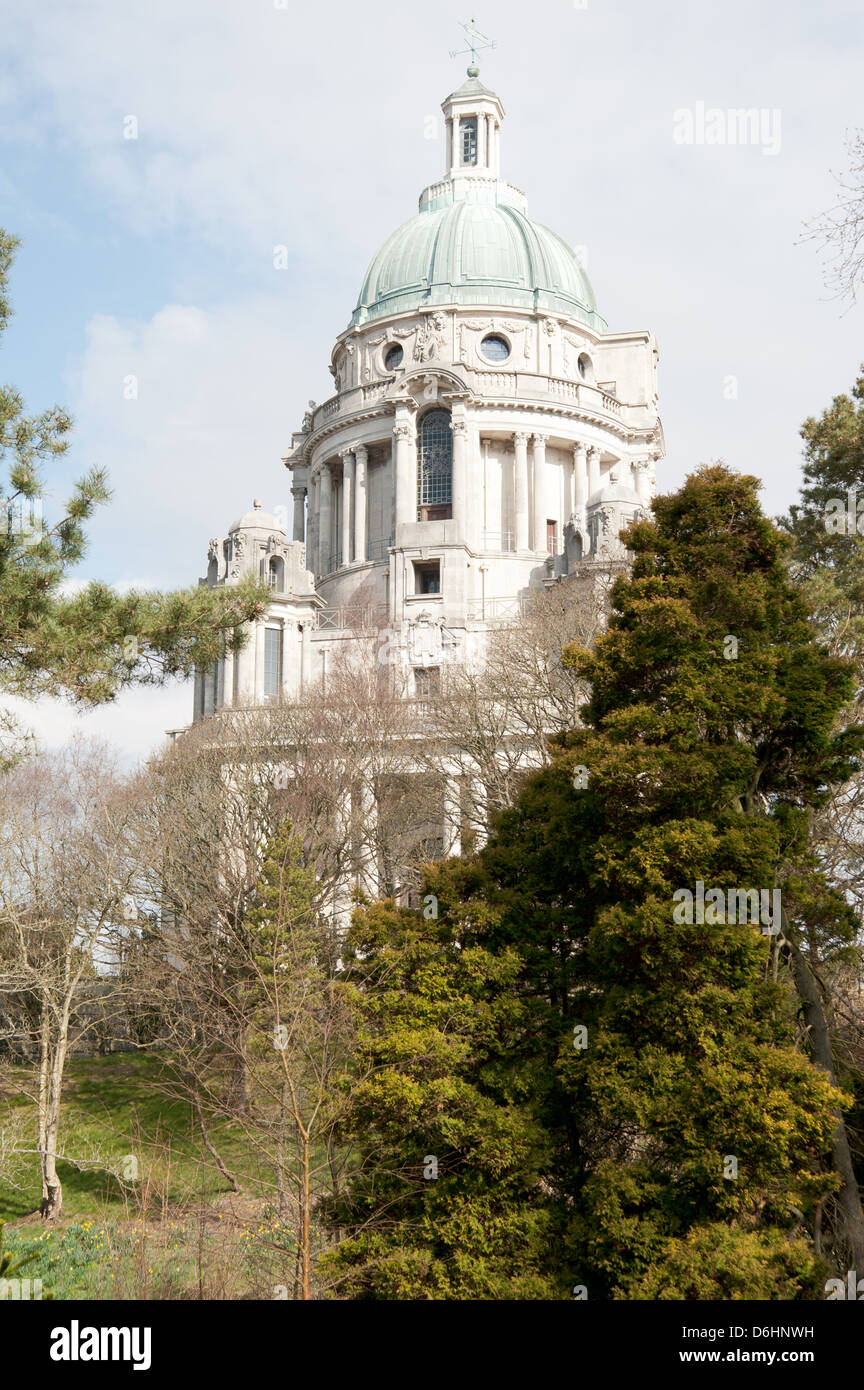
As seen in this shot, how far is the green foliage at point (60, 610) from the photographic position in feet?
53.5

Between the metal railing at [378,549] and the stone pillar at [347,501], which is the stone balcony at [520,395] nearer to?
the stone pillar at [347,501]

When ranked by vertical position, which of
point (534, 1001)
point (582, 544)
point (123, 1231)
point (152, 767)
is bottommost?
point (123, 1231)

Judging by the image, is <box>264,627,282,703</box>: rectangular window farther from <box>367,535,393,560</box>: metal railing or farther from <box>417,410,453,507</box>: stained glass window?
<box>417,410,453,507</box>: stained glass window

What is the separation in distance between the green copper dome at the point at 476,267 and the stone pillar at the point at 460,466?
318 inches

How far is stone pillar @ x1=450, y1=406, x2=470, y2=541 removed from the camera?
60.5 m

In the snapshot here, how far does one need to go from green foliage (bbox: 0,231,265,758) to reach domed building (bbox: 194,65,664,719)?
33241 millimetres

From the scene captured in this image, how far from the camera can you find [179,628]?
56.0 feet

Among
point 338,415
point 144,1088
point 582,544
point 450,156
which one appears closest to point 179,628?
point 144,1088

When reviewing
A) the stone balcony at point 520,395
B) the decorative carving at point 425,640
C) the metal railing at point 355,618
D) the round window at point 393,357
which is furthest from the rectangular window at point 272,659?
the round window at point 393,357

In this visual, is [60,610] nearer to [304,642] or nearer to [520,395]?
[304,642]

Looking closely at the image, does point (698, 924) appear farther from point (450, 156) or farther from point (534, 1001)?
point (450, 156)

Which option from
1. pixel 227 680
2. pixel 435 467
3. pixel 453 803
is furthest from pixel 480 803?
pixel 435 467

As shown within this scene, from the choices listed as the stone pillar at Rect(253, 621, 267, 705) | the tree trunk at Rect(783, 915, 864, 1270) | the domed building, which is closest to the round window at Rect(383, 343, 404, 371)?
the domed building

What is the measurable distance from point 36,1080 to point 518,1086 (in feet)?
73.4
